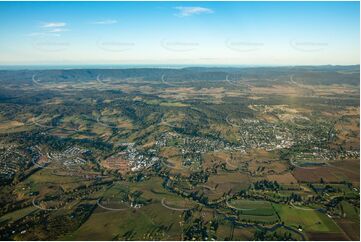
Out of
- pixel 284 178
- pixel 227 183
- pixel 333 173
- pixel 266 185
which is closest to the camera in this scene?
pixel 266 185

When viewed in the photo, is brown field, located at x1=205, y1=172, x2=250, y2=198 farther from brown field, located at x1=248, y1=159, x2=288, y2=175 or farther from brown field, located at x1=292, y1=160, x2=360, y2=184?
brown field, located at x1=292, y1=160, x2=360, y2=184

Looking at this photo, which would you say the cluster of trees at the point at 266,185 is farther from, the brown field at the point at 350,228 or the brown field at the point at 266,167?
the brown field at the point at 350,228

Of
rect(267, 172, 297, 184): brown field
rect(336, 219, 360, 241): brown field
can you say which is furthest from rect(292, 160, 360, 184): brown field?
rect(336, 219, 360, 241): brown field

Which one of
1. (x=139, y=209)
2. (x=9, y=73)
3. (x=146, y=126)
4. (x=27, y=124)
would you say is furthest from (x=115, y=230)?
(x=9, y=73)

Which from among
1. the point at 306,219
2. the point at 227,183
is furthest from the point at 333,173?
the point at 227,183

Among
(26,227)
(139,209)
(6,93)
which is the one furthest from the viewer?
(6,93)

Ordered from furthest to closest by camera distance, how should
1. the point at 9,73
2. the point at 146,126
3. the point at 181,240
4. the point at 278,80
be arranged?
the point at 9,73 → the point at 278,80 → the point at 146,126 → the point at 181,240

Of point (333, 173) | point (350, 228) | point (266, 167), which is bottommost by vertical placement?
point (350, 228)

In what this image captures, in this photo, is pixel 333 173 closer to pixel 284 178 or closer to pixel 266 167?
pixel 284 178

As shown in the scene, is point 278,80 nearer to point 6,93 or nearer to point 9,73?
point 6,93

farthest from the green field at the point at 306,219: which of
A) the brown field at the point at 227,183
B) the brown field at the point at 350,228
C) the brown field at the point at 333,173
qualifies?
the brown field at the point at 333,173

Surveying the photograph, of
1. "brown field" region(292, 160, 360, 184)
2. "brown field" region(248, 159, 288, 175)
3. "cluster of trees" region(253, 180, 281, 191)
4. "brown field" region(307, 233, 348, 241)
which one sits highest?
"brown field" region(292, 160, 360, 184)
